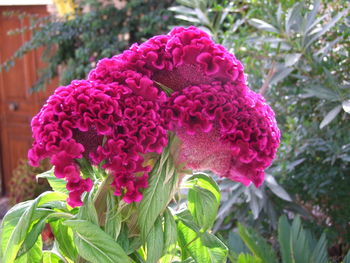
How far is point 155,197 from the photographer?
875mm

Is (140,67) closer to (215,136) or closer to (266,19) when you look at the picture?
(215,136)

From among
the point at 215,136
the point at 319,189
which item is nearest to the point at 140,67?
the point at 215,136

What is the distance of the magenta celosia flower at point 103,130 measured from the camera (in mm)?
797

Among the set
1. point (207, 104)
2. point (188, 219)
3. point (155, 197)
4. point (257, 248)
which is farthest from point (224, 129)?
point (257, 248)

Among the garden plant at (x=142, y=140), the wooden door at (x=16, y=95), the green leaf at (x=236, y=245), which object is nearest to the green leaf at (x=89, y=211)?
the garden plant at (x=142, y=140)

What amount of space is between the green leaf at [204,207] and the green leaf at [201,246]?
0.04 m

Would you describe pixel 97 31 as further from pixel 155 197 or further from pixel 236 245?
pixel 155 197

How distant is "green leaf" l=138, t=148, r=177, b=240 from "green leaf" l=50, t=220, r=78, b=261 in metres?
0.20

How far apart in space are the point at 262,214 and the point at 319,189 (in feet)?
1.09

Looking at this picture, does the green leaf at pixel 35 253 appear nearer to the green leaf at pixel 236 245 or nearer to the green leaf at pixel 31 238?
the green leaf at pixel 31 238

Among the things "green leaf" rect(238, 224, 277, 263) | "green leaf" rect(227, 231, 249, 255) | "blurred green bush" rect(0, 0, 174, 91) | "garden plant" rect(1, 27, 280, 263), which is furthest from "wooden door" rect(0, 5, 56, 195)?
"garden plant" rect(1, 27, 280, 263)

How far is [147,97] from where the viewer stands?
846mm

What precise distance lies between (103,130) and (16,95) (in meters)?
5.06

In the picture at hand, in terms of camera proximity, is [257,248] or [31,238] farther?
[257,248]
